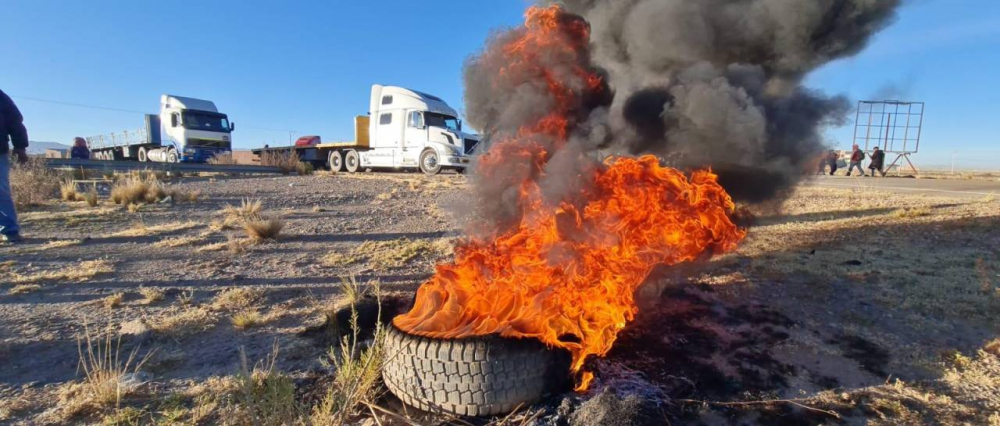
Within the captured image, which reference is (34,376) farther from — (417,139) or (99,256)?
(417,139)

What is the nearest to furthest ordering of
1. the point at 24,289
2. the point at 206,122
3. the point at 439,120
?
the point at 24,289 → the point at 439,120 → the point at 206,122

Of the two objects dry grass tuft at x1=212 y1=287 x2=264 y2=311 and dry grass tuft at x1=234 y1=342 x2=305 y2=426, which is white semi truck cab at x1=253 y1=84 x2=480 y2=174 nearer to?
dry grass tuft at x1=212 y1=287 x2=264 y2=311

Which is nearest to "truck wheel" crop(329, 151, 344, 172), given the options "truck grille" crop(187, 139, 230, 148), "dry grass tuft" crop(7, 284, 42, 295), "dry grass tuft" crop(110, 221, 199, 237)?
"truck grille" crop(187, 139, 230, 148)

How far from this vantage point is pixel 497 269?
3643 mm

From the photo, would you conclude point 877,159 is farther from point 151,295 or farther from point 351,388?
point 151,295

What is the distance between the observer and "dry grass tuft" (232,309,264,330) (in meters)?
4.00

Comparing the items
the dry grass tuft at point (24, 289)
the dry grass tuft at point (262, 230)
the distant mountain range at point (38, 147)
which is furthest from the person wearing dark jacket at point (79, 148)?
the dry grass tuft at point (24, 289)

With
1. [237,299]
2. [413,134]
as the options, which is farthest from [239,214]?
[413,134]

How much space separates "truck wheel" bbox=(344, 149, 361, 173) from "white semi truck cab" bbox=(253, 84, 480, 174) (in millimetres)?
836

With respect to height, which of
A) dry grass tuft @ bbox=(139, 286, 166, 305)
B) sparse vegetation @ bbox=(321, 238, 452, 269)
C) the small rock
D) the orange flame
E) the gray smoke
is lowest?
the small rock

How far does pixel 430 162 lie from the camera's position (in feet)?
72.0

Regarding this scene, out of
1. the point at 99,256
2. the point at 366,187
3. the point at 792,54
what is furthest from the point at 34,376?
the point at 366,187

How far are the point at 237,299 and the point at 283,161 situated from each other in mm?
22745

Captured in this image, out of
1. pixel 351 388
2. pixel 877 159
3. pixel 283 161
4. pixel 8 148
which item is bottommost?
pixel 351 388
